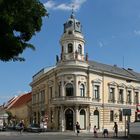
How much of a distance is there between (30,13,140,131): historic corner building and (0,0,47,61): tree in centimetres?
5497

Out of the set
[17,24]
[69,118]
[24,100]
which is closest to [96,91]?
[69,118]

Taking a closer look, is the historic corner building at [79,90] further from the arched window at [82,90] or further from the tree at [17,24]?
the tree at [17,24]

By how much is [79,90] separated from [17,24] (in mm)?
56868

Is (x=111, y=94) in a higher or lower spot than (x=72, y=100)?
higher

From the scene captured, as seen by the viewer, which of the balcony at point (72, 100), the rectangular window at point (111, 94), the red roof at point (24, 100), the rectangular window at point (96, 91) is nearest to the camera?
the balcony at point (72, 100)

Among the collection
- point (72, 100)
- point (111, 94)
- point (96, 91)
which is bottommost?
point (72, 100)

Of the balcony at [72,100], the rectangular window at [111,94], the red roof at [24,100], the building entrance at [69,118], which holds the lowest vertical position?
the building entrance at [69,118]

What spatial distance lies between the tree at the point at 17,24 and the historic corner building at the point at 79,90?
55.0 m

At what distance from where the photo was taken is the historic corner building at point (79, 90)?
66062 mm

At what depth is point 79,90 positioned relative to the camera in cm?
6644

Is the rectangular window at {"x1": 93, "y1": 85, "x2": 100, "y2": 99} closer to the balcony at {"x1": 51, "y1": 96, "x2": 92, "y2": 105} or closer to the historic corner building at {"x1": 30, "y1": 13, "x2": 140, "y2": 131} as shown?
the historic corner building at {"x1": 30, "y1": 13, "x2": 140, "y2": 131}

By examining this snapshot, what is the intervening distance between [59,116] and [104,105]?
7.62m

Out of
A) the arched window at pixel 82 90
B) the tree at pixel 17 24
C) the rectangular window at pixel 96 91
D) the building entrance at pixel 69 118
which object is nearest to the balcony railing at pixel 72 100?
the arched window at pixel 82 90

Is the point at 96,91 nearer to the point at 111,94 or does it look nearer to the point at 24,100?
the point at 111,94
